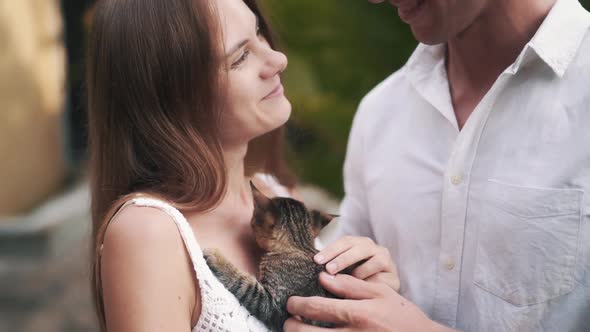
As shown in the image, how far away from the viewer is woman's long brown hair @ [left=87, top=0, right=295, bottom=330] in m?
2.02

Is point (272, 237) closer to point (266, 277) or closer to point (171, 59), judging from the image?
point (266, 277)

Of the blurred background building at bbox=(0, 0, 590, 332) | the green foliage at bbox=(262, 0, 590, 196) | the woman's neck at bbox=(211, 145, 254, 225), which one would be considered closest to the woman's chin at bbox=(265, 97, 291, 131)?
the woman's neck at bbox=(211, 145, 254, 225)

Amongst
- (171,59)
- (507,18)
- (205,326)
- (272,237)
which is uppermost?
(507,18)

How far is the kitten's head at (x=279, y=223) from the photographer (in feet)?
7.11

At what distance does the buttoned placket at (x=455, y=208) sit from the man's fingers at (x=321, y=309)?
46 centimetres

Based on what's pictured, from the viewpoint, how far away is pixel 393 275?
2.28 meters

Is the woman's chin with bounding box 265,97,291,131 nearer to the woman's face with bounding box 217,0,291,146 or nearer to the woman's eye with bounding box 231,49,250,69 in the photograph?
the woman's face with bounding box 217,0,291,146

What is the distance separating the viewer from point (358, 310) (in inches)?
80.5

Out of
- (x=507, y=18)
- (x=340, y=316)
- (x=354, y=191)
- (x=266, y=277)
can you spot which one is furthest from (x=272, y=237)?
(x=507, y=18)

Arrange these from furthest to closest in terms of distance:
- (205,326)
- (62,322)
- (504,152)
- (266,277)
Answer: (62,322)
(504,152)
(266,277)
(205,326)

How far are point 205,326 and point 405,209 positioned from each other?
870mm

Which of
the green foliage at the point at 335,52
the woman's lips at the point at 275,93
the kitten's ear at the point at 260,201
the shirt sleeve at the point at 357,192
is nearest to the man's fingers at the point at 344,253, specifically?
the kitten's ear at the point at 260,201

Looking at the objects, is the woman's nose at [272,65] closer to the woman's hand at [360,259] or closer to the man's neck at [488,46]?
the woman's hand at [360,259]

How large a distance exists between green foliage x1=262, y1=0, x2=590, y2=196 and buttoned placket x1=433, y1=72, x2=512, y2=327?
205 cm
